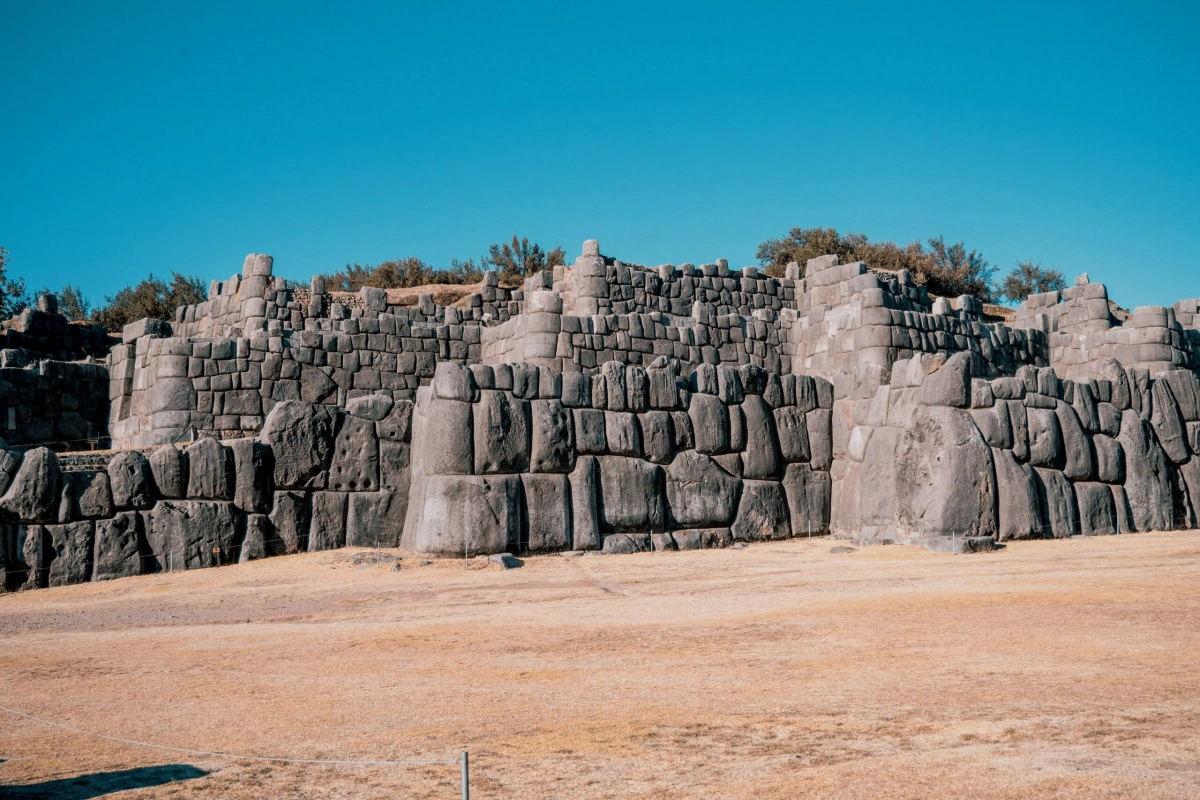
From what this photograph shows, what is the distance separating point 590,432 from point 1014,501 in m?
5.94

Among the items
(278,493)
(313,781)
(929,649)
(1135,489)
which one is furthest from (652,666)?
(1135,489)

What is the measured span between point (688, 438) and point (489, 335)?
6.76 meters

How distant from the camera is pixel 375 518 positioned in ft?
47.2

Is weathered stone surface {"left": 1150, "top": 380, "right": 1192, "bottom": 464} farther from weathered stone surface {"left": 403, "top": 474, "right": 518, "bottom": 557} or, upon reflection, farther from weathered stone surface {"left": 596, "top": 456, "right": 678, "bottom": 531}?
weathered stone surface {"left": 403, "top": 474, "right": 518, "bottom": 557}

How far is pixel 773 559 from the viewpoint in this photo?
1380 cm

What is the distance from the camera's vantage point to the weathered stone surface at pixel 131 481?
1245 cm

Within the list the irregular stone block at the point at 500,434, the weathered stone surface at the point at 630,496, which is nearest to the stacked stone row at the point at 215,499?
the irregular stone block at the point at 500,434

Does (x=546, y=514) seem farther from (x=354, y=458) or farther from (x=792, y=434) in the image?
(x=792, y=434)

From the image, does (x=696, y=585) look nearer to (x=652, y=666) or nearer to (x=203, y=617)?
(x=652, y=666)

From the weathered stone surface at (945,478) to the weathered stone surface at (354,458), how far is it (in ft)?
23.8

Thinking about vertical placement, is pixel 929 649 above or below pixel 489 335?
below

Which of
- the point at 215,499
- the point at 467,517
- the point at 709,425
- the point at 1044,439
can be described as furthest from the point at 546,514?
the point at 1044,439

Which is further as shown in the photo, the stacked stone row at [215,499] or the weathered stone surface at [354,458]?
the weathered stone surface at [354,458]

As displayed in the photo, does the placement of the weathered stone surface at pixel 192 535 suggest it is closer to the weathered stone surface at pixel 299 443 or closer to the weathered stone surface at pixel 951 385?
the weathered stone surface at pixel 299 443
